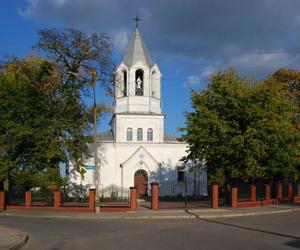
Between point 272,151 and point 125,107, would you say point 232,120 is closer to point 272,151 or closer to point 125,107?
point 272,151

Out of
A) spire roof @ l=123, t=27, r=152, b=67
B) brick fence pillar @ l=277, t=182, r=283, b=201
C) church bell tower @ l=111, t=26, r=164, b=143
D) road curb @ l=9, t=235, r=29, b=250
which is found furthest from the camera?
spire roof @ l=123, t=27, r=152, b=67

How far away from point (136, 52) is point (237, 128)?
74.1ft

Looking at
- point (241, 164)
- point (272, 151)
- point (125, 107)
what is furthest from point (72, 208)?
point (125, 107)

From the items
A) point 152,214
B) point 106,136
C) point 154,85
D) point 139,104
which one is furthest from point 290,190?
point 106,136

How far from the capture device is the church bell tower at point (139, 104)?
172 feet

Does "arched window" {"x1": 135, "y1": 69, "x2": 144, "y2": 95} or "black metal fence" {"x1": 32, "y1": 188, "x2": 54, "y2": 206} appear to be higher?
"arched window" {"x1": 135, "y1": 69, "x2": 144, "y2": 95}

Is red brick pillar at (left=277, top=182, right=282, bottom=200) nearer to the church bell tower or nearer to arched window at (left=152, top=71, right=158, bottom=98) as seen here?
the church bell tower

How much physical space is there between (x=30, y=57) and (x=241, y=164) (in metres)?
19.2

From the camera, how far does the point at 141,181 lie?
52.2 metres

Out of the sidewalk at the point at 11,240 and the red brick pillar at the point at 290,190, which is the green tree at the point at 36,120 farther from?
the red brick pillar at the point at 290,190

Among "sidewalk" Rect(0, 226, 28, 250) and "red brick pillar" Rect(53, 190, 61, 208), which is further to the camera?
"red brick pillar" Rect(53, 190, 61, 208)

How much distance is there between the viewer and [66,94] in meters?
36.6

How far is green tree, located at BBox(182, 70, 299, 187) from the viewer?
1303 inches

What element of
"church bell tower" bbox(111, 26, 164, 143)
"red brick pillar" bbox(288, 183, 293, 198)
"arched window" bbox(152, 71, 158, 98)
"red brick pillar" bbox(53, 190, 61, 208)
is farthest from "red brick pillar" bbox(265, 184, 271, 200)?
"arched window" bbox(152, 71, 158, 98)
